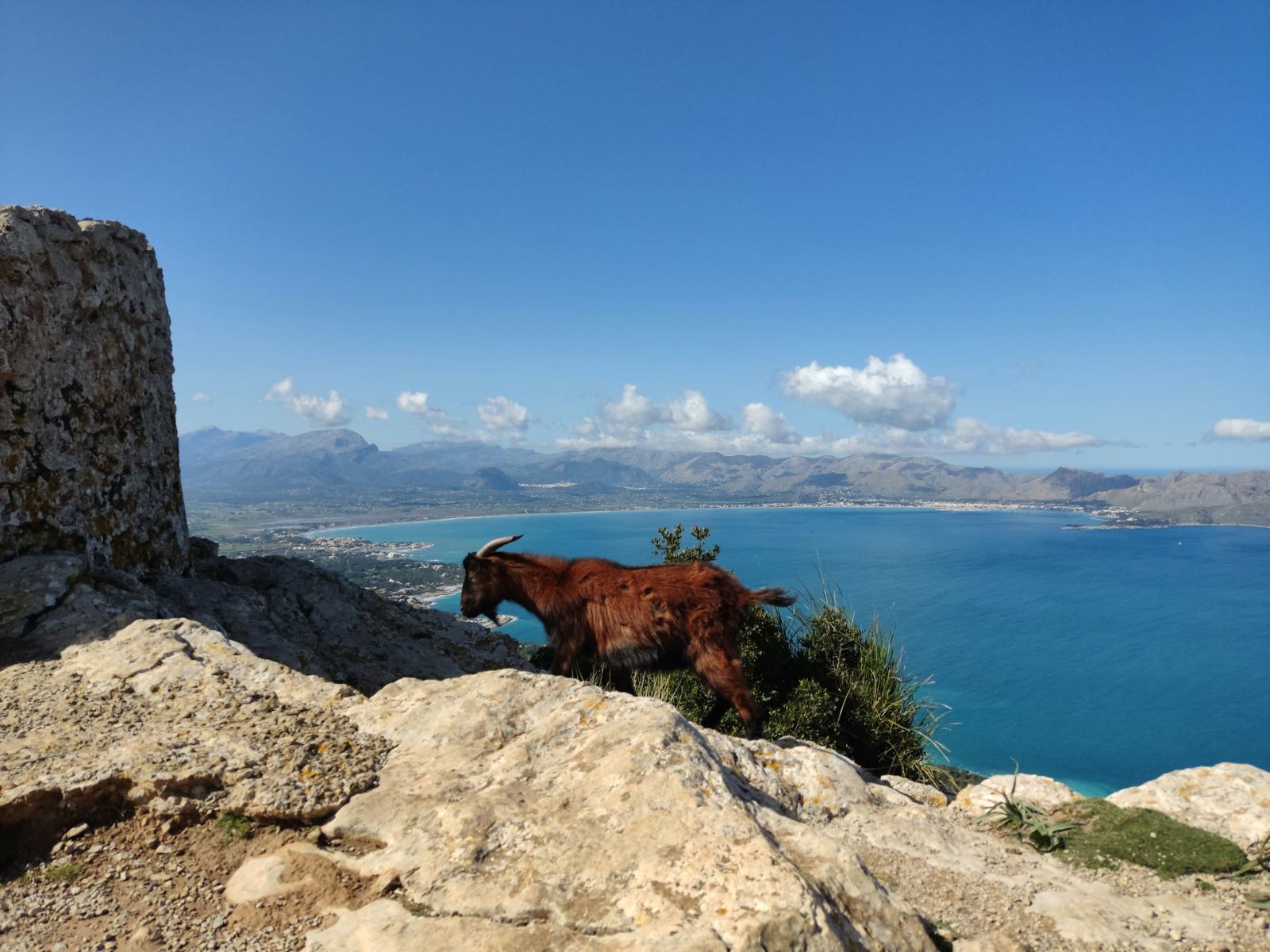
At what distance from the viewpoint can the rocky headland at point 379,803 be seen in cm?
254

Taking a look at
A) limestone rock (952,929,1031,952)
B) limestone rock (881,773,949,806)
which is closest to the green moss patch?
limestone rock (881,773,949,806)

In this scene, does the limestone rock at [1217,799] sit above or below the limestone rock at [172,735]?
below

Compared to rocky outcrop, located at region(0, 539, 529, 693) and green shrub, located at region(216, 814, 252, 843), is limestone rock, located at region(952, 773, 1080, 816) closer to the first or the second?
green shrub, located at region(216, 814, 252, 843)

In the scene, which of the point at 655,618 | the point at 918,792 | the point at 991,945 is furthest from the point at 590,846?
the point at 918,792

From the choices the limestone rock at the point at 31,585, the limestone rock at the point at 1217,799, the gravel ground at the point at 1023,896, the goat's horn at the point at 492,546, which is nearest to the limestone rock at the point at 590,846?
the gravel ground at the point at 1023,896

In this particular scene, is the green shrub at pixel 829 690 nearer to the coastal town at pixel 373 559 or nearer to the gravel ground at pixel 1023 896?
the gravel ground at pixel 1023 896

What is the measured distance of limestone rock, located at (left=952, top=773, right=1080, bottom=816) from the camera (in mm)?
5383

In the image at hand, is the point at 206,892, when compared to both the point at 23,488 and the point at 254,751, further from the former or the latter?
the point at 23,488

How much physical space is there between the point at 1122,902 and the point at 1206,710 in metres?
70.6

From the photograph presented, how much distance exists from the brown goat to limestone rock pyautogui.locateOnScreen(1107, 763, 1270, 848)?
10.4 ft

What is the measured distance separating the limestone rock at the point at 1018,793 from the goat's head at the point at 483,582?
194 inches

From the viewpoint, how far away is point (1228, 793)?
518 cm

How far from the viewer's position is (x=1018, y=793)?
558 cm

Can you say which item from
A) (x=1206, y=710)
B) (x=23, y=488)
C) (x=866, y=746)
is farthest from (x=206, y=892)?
(x=1206, y=710)
